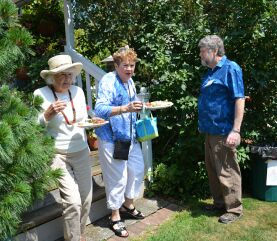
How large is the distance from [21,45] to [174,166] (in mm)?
2818

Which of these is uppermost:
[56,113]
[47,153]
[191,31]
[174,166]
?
[191,31]

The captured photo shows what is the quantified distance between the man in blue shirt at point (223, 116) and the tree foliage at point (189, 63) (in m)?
0.53

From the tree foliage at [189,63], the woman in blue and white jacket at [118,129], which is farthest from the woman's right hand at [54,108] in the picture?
the tree foliage at [189,63]

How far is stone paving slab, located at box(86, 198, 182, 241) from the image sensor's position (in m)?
3.96

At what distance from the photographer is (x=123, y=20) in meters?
5.40

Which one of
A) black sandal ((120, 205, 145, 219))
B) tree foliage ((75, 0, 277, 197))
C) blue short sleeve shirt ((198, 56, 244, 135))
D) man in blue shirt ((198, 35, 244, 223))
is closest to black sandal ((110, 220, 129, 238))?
black sandal ((120, 205, 145, 219))

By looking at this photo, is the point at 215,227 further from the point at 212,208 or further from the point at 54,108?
the point at 54,108

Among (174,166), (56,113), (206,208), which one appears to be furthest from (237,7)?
(56,113)

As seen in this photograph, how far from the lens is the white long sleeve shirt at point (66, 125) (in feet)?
10.8

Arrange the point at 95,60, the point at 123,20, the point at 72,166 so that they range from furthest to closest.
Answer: the point at 95,60 < the point at 123,20 < the point at 72,166

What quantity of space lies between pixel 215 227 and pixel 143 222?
0.78 meters

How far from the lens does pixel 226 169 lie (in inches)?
168

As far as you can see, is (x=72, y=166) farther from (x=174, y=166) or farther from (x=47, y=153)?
(x=174, y=166)

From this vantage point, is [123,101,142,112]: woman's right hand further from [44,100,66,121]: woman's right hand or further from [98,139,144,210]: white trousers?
[44,100,66,121]: woman's right hand
